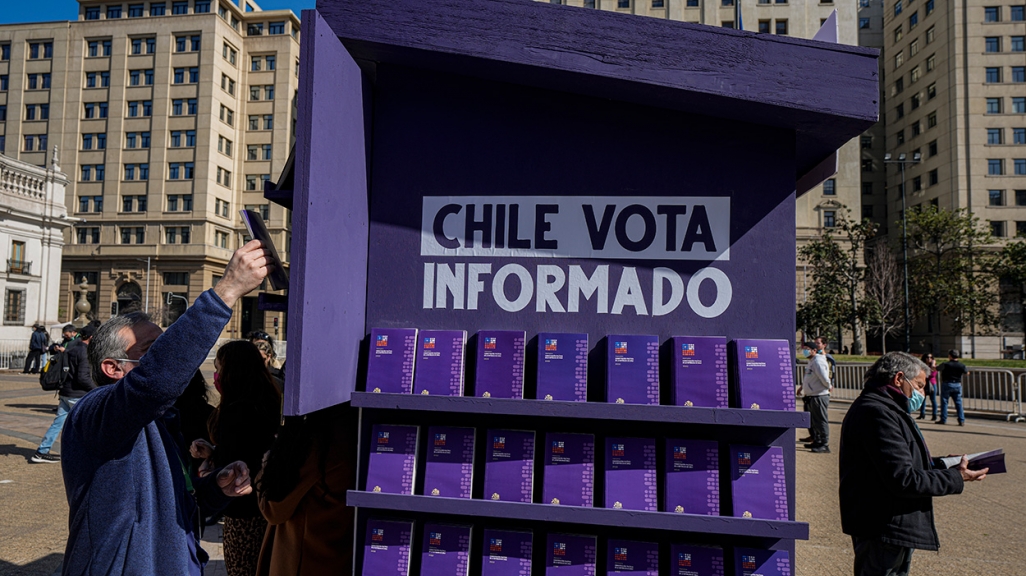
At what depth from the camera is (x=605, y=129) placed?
3.14 meters

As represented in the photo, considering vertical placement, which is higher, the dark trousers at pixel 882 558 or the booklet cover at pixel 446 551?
the booklet cover at pixel 446 551

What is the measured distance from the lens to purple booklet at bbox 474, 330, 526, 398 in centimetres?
289

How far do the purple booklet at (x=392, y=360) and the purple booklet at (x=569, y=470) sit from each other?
0.70m

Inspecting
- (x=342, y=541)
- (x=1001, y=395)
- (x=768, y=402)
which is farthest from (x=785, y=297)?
(x=1001, y=395)

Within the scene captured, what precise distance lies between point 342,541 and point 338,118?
1980 millimetres

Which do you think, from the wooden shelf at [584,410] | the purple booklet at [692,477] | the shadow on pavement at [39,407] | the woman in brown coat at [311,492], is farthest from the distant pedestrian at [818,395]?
the shadow on pavement at [39,407]

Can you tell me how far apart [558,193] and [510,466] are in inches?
50.8

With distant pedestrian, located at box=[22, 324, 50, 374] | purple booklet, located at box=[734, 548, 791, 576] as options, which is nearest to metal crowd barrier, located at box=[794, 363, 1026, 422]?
purple booklet, located at box=[734, 548, 791, 576]

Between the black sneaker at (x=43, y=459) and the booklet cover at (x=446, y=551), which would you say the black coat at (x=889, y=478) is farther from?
the black sneaker at (x=43, y=459)

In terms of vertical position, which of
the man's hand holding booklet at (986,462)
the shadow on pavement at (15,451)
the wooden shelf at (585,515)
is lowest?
the shadow on pavement at (15,451)

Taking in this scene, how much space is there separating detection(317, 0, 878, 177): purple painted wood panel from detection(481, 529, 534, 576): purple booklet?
2048mm

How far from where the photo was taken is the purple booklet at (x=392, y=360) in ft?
9.69

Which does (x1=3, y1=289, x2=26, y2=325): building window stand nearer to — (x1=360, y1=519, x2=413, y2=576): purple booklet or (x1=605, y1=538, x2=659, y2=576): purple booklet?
(x1=360, y1=519, x2=413, y2=576): purple booklet

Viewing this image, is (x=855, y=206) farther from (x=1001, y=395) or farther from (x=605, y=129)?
(x=605, y=129)
